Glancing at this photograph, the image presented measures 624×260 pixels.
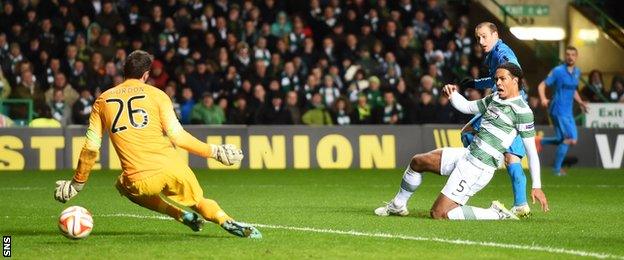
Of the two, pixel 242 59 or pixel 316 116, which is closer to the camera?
pixel 316 116

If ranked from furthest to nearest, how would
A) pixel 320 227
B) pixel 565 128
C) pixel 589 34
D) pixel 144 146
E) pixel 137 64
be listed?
pixel 589 34, pixel 565 128, pixel 320 227, pixel 137 64, pixel 144 146

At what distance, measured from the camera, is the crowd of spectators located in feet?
83.6

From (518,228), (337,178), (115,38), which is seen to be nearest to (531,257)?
(518,228)

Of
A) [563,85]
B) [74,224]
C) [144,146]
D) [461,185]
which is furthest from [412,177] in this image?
[563,85]

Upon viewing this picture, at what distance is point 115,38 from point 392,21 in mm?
6391

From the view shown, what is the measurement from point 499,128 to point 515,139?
0.71 metres

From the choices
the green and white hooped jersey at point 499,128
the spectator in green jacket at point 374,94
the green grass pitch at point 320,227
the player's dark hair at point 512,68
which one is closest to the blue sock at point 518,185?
the green grass pitch at point 320,227

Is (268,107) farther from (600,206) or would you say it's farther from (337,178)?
(600,206)

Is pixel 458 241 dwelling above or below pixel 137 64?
below

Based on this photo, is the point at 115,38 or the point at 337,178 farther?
the point at 115,38

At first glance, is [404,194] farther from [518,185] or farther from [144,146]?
[144,146]

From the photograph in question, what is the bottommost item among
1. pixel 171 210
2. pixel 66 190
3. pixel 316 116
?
pixel 316 116

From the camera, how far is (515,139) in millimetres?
13203

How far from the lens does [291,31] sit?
91.4 feet
